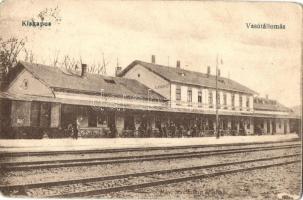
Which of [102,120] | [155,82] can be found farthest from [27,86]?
[155,82]

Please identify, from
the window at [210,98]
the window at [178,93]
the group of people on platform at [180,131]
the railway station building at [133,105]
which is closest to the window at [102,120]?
the railway station building at [133,105]

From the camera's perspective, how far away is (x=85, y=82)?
5898 millimetres

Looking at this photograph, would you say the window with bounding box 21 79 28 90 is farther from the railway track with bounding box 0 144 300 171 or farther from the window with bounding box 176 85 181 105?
the window with bounding box 176 85 181 105

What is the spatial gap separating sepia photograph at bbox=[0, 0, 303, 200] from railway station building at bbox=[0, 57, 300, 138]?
0.02 meters

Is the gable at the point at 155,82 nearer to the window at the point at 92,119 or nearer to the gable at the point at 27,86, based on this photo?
the window at the point at 92,119

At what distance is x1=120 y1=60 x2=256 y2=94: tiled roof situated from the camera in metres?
5.70

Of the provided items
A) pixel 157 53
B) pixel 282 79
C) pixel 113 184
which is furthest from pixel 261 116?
pixel 113 184

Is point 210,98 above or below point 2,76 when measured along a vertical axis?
below

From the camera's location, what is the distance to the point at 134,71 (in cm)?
586

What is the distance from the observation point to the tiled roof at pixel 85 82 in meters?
5.61

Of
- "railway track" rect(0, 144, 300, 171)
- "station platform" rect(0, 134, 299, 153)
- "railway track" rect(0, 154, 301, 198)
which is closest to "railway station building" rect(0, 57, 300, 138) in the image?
"station platform" rect(0, 134, 299, 153)

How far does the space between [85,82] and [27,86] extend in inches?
30.3

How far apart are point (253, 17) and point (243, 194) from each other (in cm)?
216

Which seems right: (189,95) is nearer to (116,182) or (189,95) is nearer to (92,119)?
(92,119)
